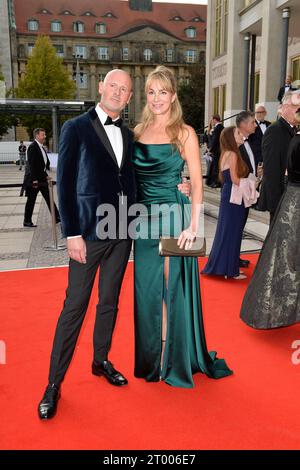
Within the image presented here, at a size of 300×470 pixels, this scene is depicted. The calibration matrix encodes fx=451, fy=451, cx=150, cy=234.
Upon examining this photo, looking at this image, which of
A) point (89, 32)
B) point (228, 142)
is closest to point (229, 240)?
point (228, 142)

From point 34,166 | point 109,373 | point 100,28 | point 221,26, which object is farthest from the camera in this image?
point 100,28

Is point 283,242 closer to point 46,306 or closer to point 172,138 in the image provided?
point 172,138

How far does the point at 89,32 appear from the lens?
6481cm

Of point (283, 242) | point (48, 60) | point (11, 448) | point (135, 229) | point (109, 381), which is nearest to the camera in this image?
point (11, 448)

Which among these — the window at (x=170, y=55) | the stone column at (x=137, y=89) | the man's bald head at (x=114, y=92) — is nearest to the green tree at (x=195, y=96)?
the stone column at (x=137, y=89)

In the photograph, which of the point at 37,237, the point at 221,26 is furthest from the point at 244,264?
the point at 221,26

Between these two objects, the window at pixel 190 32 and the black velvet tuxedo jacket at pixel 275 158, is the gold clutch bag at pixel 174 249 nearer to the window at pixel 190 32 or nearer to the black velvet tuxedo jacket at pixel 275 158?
the black velvet tuxedo jacket at pixel 275 158

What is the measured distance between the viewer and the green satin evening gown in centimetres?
269

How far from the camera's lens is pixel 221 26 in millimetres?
23797

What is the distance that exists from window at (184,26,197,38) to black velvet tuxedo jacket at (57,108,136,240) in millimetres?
72027

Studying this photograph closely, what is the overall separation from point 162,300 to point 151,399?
1.99ft

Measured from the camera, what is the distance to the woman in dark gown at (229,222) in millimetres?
4980

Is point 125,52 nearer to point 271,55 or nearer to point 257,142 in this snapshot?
point 271,55

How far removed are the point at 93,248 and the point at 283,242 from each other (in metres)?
1.69
